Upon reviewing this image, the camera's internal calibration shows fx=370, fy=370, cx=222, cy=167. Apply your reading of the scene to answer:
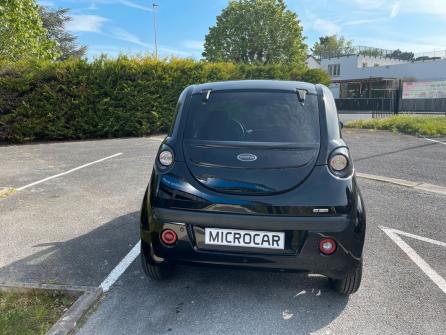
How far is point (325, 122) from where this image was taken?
281 centimetres

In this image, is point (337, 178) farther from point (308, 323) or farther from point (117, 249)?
point (117, 249)

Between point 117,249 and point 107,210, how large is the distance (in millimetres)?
1410

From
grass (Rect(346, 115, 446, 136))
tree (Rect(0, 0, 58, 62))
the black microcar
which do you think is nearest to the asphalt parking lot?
the black microcar

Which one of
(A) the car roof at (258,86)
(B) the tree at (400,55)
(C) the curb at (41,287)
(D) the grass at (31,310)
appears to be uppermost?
(B) the tree at (400,55)

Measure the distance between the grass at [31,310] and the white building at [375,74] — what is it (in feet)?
112

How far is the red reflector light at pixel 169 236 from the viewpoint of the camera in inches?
102

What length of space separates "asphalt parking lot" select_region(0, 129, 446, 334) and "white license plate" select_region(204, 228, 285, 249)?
56 centimetres

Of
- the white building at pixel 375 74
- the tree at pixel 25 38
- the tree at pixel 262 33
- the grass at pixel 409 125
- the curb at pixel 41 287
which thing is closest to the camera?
the curb at pixel 41 287

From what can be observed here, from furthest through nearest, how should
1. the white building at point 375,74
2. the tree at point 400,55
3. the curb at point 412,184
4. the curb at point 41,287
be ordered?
1. the tree at point 400,55
2. the white building at point 375,74
3. the curb at point 412,184
4. the curb at point 41,287

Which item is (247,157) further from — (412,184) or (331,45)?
(331,45)

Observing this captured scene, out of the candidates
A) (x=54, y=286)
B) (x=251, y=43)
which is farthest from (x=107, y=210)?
(x=251, y=43)

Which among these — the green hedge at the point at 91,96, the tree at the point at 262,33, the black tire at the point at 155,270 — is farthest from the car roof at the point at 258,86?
the tree at the point at 262,33

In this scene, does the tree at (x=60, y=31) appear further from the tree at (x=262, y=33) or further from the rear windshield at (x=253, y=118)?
the rear windshield at (x=253, y=118)

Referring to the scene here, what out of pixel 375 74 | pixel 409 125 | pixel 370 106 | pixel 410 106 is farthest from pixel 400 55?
pixel 409 125
